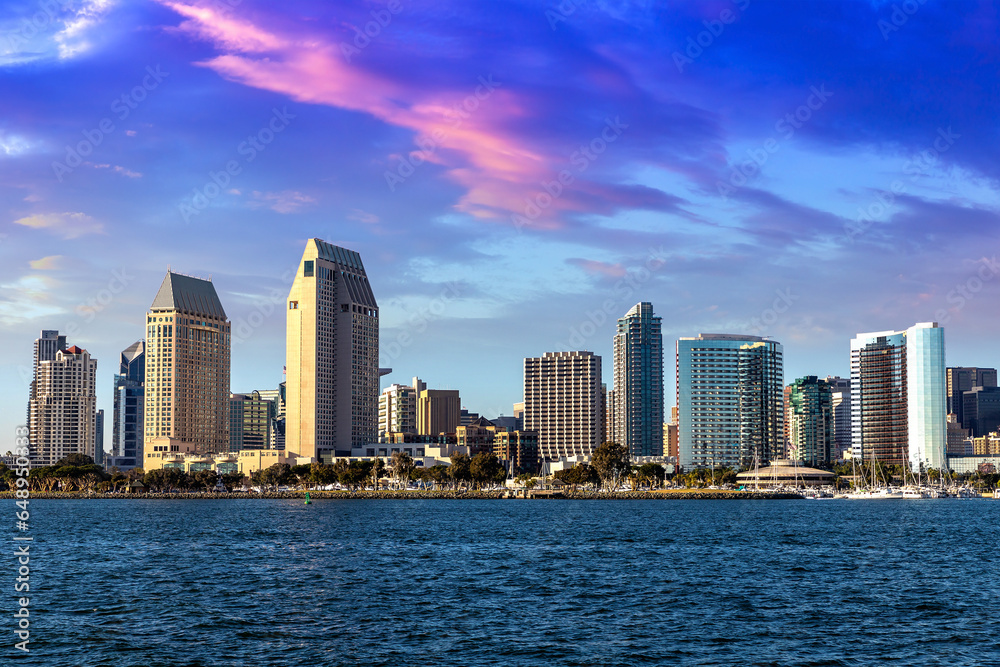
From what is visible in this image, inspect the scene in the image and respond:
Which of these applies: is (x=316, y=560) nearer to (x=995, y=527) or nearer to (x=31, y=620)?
(x=31, y=620)

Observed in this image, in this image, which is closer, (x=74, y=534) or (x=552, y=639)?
(x=552, y=639)

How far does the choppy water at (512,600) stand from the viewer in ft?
182

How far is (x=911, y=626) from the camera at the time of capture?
63.8 meters

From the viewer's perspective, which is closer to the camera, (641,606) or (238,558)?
(641,606)

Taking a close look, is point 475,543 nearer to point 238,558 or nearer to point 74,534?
point 238,558

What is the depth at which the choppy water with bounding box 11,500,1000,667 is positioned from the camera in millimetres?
55594

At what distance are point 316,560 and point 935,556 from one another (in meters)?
63.1

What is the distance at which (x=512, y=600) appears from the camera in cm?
7362

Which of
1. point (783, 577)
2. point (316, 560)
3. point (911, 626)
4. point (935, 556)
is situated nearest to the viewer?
point (911, 626)

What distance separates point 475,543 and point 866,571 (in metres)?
46.8

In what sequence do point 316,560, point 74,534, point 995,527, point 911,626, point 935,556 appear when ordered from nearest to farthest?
point 911,626
point 316,560
point 935,556
point 74,534
point 995,527

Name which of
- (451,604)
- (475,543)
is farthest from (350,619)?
(475,543)

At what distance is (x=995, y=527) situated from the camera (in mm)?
166625

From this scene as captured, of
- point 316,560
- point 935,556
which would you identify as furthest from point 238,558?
point 935,556
